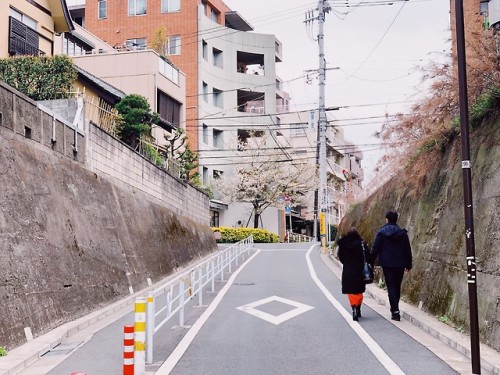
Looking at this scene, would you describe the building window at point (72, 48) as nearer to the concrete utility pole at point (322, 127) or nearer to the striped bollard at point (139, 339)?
the concrete utility pole at point (322, 127)

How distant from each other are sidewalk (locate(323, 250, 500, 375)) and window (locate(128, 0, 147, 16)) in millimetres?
39005

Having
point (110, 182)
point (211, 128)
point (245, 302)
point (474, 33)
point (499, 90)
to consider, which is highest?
point (211, 128)

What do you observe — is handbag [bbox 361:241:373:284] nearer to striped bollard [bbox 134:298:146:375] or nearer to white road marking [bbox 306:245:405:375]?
white road marking [bbox 306:245:405:375]

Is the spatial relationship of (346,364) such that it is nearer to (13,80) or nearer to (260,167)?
(13,80)

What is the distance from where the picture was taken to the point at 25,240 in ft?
30.8

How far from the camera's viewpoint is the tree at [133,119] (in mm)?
21969

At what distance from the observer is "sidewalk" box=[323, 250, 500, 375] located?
6.52 m

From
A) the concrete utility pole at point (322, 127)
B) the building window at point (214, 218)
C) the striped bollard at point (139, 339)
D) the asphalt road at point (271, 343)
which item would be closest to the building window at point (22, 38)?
the asphalt road at point (271, 343)

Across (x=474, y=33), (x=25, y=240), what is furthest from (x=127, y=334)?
(x=474, y=33)

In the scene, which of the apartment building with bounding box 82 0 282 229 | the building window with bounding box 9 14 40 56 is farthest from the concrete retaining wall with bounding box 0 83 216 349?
the apartment building with bounding box 82 0 282 229

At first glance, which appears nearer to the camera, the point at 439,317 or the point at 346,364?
the point at 346,364

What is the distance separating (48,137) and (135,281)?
15.3ft

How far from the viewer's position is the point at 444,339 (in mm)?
8062

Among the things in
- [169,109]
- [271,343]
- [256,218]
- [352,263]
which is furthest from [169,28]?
[271,343]
